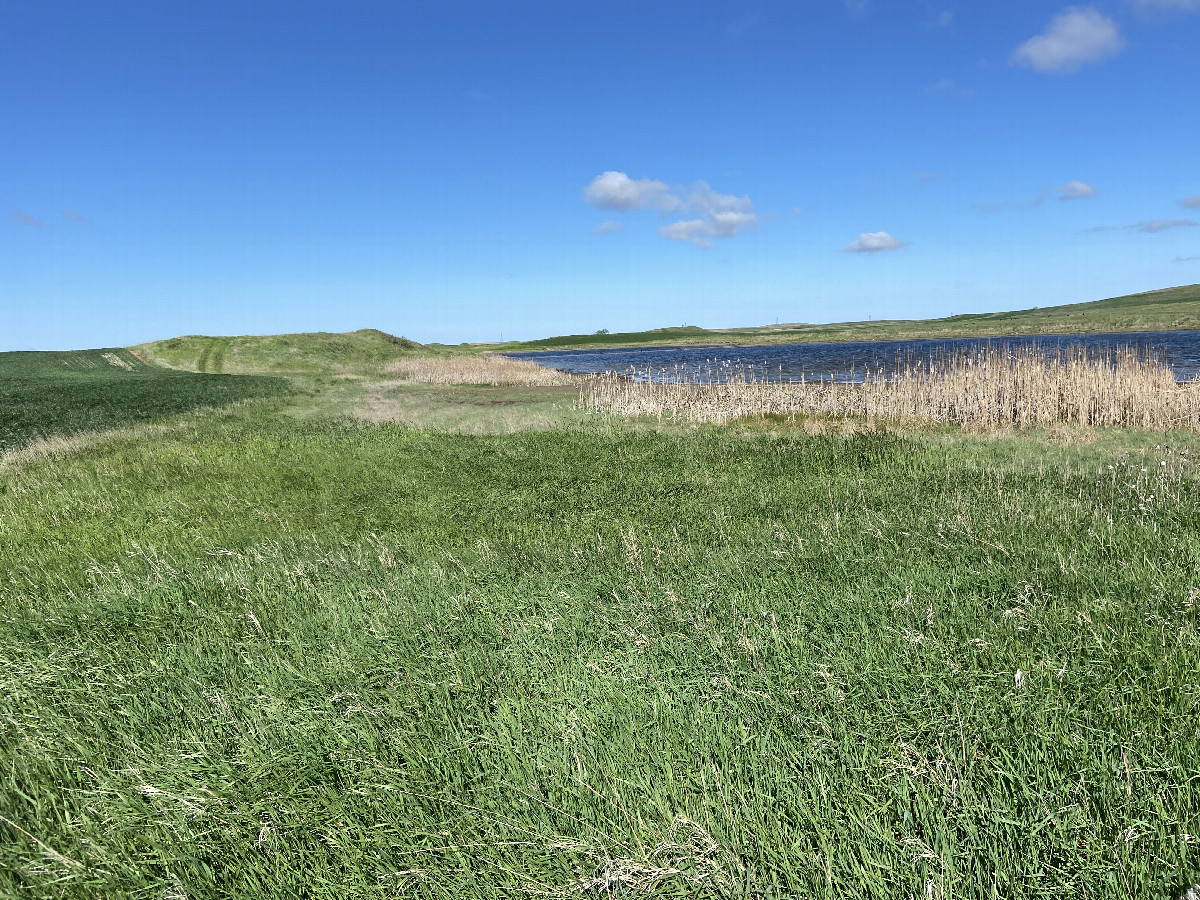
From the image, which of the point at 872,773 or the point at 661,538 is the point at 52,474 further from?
the point at 872,773

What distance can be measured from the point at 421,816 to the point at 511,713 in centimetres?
84

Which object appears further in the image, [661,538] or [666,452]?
[666,452]

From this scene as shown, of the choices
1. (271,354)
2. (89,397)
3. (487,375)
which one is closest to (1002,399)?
(487,375)

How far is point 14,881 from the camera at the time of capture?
9.70 ft

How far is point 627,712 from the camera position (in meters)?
3.61

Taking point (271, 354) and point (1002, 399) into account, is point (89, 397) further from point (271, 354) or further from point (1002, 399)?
point (271, 354)

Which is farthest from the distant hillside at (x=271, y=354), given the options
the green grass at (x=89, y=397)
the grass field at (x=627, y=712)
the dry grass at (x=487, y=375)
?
the grass field at (x=627, y=712)

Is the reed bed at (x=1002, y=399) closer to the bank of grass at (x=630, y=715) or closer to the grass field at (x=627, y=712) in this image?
the grass field at (x=627, y=712)

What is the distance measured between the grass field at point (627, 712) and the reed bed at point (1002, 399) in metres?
11.5

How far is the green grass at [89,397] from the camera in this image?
2436 cm

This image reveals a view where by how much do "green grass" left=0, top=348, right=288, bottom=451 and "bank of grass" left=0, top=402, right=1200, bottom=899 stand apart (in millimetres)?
21002

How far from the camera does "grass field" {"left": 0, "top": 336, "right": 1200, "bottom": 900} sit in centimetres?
264

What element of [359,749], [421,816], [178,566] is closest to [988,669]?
[421,816]

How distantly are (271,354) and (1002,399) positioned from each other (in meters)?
77.2
